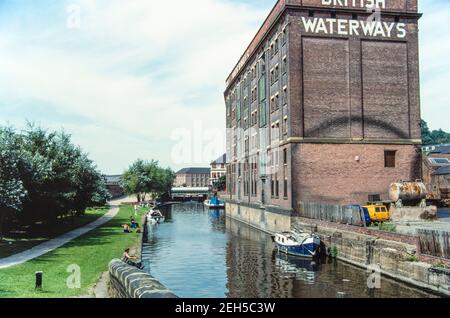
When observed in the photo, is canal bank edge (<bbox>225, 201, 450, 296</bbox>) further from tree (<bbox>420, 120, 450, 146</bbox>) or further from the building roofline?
tree (<bbox>420, 120, 450, 146</bbox>)

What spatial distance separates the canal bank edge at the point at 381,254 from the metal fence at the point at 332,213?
83 cm

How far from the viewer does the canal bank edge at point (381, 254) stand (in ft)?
71.9

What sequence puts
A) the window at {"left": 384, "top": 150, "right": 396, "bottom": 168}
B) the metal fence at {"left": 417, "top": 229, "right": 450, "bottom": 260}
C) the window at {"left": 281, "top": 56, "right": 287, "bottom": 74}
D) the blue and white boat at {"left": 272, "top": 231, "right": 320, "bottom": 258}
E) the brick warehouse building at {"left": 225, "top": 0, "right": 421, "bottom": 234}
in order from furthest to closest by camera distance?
the window at {"left": 281, "top": 56, "right": 287, "bottom": 74}
the window at {"left": 384, "top": 150, "right": 396, "bottom": 168}
the brick warehouse building at {"left": 225, "top": 0, "right": 421, "bottom": 234}
the blue and white boat at {"left": 272, "top": 231, "right": 320, "bottom": 258}
the metal fence at {"left": 417, "top": 229, "right": 450, "bottom": 260}

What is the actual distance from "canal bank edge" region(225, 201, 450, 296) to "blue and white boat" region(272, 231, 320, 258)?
137 cm

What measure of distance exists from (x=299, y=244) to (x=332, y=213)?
441 centimetres

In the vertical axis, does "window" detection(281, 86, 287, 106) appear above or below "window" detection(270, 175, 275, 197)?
above

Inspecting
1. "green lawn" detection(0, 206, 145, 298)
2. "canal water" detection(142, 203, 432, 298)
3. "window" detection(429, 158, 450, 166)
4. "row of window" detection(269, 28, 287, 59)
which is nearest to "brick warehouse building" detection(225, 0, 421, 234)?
"row of window" detection(269, 28, 287, 59)

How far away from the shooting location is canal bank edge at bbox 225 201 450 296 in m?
21.9

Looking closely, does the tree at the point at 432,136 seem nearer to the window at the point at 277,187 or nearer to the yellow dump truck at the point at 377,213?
the window at the point at 277,187

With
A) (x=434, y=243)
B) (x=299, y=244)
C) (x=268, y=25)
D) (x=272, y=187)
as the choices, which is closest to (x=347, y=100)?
(x=272, y=187)

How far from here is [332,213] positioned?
35938mm

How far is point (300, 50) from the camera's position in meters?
43.5
